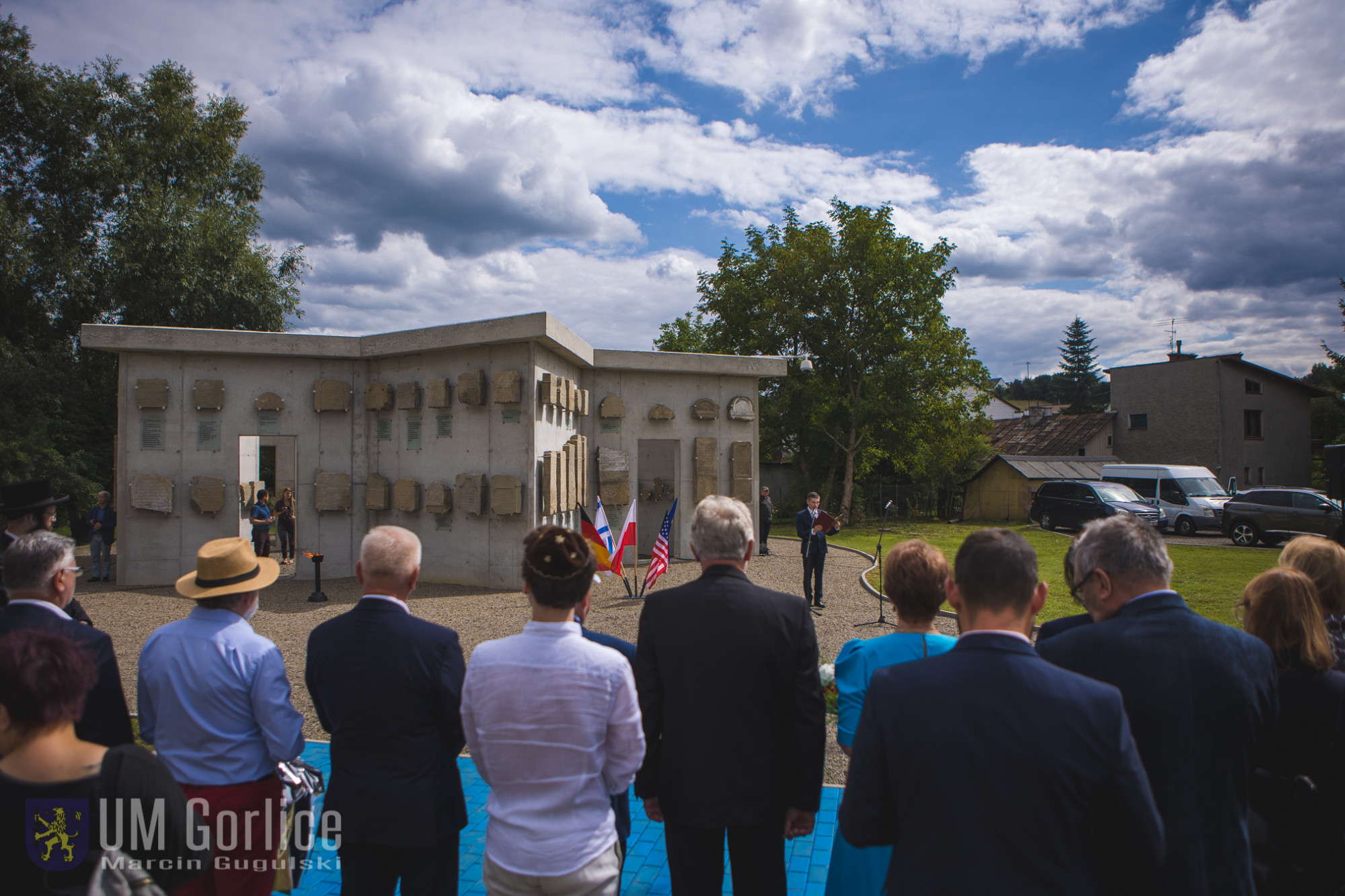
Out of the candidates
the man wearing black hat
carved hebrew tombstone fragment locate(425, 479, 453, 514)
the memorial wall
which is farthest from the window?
the man wearing black hat

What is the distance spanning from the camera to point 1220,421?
31.8m

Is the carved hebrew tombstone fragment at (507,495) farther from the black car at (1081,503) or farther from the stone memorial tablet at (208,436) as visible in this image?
the black car at (1081,503)

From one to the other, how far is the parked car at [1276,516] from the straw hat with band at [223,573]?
22.3 meters

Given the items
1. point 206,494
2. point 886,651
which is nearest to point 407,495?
point 206,494

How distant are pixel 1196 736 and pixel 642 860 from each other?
2933mm

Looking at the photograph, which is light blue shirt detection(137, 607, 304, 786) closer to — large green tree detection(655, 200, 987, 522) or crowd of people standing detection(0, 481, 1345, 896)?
crowd of people standing detection(0, 481, 1345, 896)

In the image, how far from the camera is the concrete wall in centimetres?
3203

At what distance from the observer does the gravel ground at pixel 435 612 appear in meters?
8.31

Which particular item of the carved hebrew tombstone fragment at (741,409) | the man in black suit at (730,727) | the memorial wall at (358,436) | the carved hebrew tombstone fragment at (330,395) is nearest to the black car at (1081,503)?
the carved hebrew tombstone fragment at (741,409)

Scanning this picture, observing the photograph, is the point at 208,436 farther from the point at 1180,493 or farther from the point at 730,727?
the point at 1180,493

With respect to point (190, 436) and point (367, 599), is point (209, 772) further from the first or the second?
point (190, 436)

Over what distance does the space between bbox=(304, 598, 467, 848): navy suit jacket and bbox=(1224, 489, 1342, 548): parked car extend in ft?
71.5

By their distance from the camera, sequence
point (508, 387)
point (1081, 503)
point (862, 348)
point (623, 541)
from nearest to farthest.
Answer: point (623, 541), point (508, 387), point (1081, 503), point (862, 348)

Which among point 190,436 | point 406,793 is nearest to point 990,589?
point 406,793
